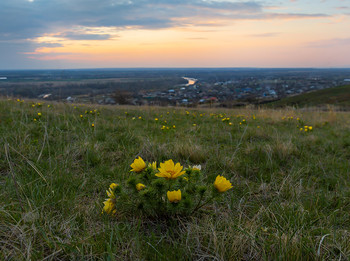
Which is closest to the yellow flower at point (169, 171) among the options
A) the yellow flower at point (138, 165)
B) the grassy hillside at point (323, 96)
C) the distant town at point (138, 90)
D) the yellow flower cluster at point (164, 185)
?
the yellow flower cluster at point (164, 185)

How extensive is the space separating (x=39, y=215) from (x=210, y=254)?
3.65 ft

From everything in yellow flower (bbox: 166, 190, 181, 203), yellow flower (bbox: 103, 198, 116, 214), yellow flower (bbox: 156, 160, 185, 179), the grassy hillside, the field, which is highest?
yellow flower (bbox: 156, 160, 185, 179)

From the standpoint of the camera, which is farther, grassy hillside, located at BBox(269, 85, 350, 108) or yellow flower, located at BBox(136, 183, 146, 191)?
grassy hillside, located at BBox(269, 85, 350, 108)

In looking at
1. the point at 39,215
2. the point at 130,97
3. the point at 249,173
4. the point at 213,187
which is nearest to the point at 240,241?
the point at 213,187

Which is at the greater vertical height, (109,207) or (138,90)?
(138,90)

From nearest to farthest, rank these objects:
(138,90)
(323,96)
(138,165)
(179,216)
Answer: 1. (138,165)
2. (179,216)
3. (138,90)
4. (323,96)

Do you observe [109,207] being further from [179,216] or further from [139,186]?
[179,216]

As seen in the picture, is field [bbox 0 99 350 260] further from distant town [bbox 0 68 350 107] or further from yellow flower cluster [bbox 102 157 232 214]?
distant town [bbox 0 68 350 107]

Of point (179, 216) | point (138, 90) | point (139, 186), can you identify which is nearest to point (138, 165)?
point (139, 186)

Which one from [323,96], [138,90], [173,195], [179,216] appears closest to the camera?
[173,195]

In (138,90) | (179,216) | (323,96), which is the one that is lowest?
(323,96)

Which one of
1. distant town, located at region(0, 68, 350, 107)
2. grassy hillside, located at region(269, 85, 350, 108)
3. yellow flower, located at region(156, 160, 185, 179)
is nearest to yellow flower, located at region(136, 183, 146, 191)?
yellow flower, located at region(156, 160, 185, 179)

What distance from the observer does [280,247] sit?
1314 millimetres

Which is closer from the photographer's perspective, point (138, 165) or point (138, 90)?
point (138, 165)
